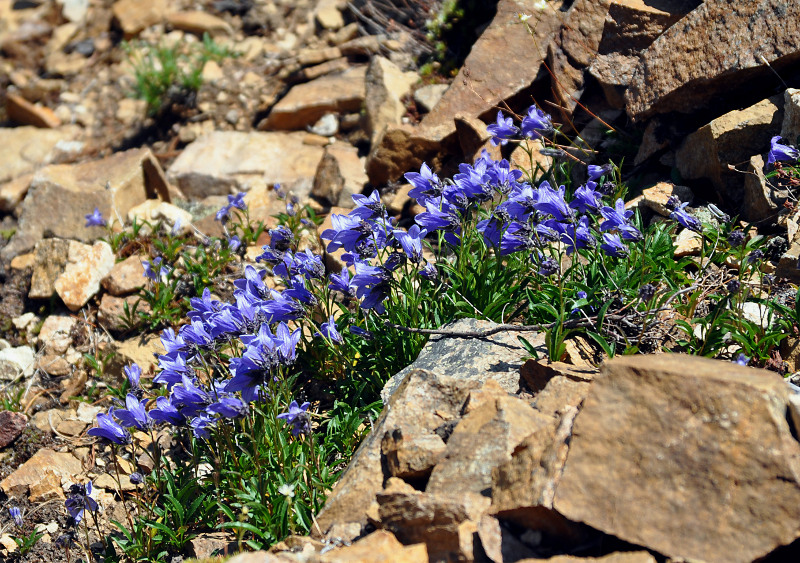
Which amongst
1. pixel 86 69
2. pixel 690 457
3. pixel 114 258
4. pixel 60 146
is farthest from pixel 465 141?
pixel 86 69

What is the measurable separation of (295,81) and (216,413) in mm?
5973

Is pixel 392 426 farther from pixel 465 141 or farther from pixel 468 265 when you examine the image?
pixel 465 141

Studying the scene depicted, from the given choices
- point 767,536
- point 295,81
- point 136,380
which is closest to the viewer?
point 767,536

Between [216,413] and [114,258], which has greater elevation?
[216,413]

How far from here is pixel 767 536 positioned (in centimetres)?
232

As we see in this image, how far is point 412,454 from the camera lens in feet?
10.00

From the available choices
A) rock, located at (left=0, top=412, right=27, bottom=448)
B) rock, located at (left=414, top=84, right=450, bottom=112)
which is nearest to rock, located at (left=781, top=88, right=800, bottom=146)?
rock, located at (left=414, top=84, right=450, bottom=112)

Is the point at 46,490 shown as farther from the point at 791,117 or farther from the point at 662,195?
the point at 791,117

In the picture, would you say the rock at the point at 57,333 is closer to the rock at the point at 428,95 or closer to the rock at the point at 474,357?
the rock at the point at 474,357

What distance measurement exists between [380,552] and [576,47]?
4.66m

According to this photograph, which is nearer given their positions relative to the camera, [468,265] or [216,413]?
[216,413]

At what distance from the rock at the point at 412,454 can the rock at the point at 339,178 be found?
3.65 m

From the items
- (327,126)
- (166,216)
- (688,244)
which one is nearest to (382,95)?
(327,126)

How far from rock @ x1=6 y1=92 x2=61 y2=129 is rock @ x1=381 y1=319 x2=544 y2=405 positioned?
7.43 m
